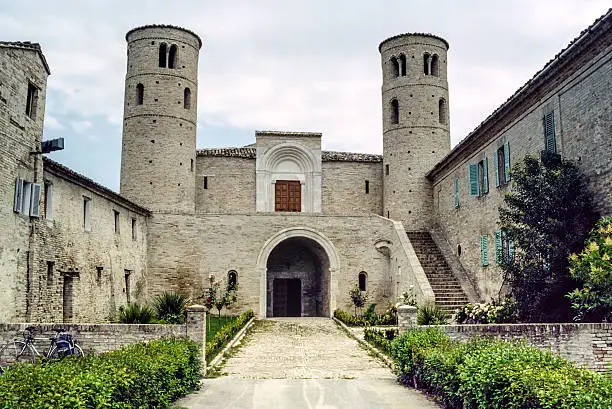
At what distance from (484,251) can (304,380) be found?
1229cm

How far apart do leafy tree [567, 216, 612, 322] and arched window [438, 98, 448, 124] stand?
58.5ft

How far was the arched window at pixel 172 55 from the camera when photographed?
30.8m

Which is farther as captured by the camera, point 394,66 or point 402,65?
point 394,66

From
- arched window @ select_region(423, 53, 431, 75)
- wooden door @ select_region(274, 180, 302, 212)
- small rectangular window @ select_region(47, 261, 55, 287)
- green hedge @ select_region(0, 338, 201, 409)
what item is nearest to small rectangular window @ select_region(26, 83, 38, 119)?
small rectangular window @ select_region(47, 261, 55, 287)

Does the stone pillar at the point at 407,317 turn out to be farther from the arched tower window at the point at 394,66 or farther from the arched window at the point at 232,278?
the arched tower window at the point at 394,66

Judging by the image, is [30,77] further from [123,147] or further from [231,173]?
[231,173]

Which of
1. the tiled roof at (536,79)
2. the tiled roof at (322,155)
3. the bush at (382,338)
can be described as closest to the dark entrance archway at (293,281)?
the tiled roof at (322,155)

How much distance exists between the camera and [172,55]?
31000 millimetres

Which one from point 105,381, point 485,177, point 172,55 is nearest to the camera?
point 105,381

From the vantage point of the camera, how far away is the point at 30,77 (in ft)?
54.5

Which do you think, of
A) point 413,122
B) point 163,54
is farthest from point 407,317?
point 163,54

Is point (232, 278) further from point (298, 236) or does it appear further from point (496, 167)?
point (496, 167)

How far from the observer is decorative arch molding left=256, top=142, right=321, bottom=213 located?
32875 millimetres

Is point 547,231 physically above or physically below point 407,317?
above
